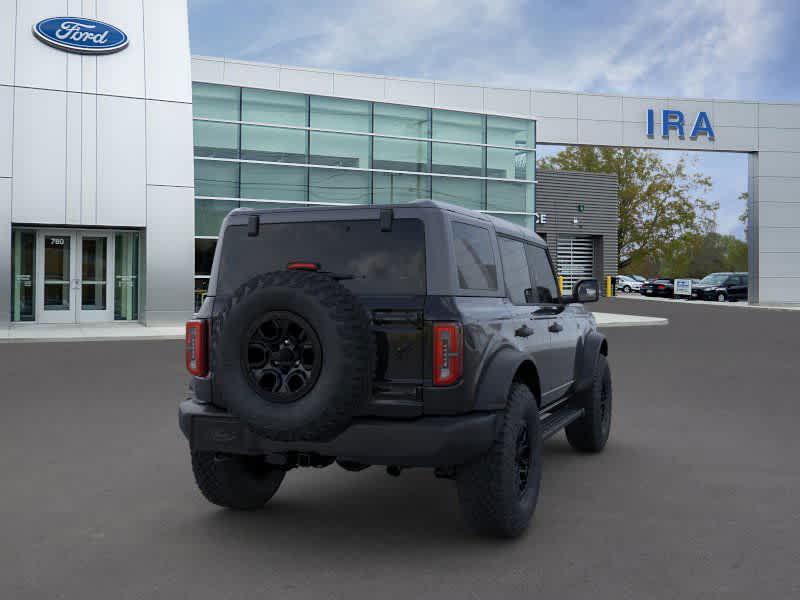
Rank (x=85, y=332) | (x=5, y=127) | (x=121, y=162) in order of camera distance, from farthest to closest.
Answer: (x=121, y=162) < (x=5, y=127) < (x=85, y=332)

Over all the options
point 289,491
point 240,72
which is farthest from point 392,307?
point 240,72

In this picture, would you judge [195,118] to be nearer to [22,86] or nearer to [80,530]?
[22,86]

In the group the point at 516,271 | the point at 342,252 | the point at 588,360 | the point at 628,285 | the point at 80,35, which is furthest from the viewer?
the point at 628,285

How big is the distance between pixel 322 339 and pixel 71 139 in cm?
2180

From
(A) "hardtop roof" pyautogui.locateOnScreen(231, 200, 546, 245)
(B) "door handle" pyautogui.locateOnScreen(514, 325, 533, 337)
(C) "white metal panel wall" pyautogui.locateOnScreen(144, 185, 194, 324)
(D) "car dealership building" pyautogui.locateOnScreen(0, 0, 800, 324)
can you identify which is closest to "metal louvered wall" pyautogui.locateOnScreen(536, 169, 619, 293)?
(D) "car dealership building" pyautogui.locateOnScreen(0, 0, 800, 324)

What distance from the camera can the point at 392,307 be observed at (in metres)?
4.57

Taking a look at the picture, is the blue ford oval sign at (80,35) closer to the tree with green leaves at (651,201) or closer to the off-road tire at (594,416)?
the off-road tire at (594,416)

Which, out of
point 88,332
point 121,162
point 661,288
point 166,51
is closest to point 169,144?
point 121,162

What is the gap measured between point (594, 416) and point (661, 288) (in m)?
52.4

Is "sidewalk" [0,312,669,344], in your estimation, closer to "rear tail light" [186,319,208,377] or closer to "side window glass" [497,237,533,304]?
"side window glass" [497,237,533,304]

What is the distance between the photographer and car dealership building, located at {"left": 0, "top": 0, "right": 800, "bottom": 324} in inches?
936

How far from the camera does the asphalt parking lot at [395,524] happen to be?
13.7ft

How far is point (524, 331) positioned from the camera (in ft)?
17.9

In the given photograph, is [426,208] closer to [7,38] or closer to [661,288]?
[7,38]
